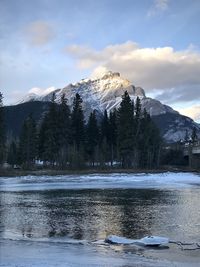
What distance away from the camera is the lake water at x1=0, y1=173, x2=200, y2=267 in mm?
15984

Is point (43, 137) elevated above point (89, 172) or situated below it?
above

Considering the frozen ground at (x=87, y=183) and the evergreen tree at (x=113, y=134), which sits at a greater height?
the evergreen tree at (x=113, y=134)

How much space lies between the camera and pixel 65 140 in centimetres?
10331

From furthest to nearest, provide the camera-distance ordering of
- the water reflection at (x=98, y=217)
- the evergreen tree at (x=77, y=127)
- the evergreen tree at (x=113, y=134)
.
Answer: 1. the evergreen tree at (x=113, y=134)
2. the evergreen tree at (x=77, y=127)
3. the water reflection at (x=98, y=217)

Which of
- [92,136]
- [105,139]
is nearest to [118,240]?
[105,139]

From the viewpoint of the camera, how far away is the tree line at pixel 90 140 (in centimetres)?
10144

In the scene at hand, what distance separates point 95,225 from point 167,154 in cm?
9586

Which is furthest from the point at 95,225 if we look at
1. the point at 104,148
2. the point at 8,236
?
the point at 104,148

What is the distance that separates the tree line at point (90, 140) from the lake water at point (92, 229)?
60148mm

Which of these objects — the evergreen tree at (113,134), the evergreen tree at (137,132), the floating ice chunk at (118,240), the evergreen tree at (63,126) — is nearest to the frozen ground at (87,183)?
the evergreen tree at (137,132)

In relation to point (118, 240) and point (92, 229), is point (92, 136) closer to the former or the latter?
point (92, 229)

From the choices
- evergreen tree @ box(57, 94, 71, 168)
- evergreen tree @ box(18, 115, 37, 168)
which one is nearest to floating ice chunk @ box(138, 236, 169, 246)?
evergreen tree @ box(57, 94, 71, 168)

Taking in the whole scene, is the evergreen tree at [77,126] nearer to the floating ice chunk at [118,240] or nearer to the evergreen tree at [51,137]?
the evergreen tree at [51,137]

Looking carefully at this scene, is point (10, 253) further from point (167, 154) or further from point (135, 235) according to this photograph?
point (167, 154)
